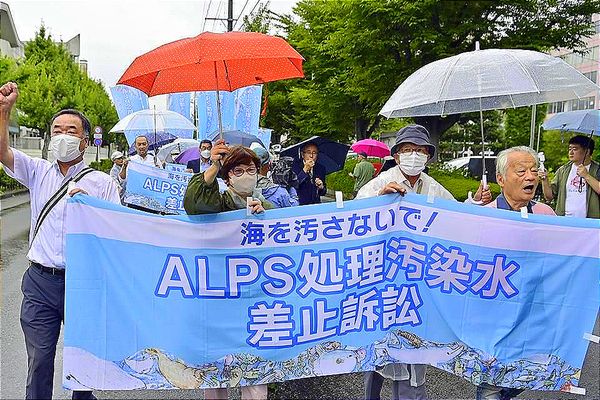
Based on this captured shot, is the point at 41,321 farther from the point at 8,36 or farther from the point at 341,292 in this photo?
the point at 8,36

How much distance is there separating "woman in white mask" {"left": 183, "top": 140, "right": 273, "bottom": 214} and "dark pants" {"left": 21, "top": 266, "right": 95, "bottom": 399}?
877mm

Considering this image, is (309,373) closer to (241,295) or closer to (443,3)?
(241,295)

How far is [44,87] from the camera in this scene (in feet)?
97.4

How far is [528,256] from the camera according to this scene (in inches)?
133

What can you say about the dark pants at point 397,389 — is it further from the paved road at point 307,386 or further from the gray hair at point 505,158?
the gray hair at point 505,158

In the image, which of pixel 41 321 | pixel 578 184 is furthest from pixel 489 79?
pixel 41 321

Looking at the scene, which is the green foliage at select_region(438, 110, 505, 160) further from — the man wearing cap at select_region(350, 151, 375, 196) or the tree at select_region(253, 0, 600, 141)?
the man wearing cap at select_region(350, 151, 375, 196)

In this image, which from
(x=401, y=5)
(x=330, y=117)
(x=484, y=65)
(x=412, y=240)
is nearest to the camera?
(x=412, y=240)

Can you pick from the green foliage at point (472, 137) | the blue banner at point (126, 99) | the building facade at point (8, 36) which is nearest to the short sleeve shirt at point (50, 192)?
the blue banner at point (126, 99)

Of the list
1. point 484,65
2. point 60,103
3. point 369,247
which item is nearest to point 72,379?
point 369,247

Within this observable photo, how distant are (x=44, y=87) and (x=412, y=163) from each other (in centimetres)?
2977

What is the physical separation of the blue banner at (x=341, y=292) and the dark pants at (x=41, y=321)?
0.33 metres

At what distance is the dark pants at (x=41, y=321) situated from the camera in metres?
3.32

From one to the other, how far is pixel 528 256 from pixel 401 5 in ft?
49.8
